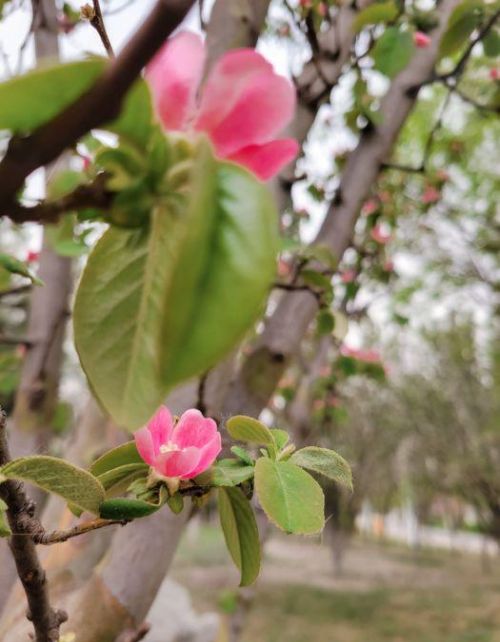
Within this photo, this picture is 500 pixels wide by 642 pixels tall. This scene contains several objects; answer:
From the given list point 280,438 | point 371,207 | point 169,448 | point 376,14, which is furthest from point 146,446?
point 371,207

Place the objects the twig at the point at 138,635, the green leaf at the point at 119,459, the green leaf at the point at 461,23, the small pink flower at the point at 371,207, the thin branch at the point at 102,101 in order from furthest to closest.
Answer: the small pink flower at the point at 371,207
the green leaf at the point at 461,23
the twig at the point at 138,635
the green leaf at the point at 119,459
the thin branch at the point at 102,101

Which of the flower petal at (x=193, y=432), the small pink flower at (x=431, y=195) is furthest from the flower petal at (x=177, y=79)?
the small pink flower at (x=431, y=195)

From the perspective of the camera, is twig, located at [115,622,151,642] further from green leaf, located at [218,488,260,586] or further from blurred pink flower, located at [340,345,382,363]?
blurred pink flower, located at [340,345,382,363]

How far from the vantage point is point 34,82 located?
→ 0.18m

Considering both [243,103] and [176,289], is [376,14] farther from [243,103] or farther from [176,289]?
[176,289]

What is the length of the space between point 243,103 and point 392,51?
98 cm

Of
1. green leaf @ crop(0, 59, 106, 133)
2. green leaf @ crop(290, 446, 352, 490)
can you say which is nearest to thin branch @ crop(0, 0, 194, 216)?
green leaf @ crop(0, 59, 106, 133)

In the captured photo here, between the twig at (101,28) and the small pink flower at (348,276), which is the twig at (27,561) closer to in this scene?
the twig at (101,28)

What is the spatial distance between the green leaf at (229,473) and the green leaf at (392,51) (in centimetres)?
87

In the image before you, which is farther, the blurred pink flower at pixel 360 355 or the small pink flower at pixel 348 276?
the blurred pink flower at pixel 360 355

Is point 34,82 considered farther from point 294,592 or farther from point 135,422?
point 294,592

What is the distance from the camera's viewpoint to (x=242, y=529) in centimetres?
49

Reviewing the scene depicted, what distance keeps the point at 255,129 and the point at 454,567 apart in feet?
Result: 37.2

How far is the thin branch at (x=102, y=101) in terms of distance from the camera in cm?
16
